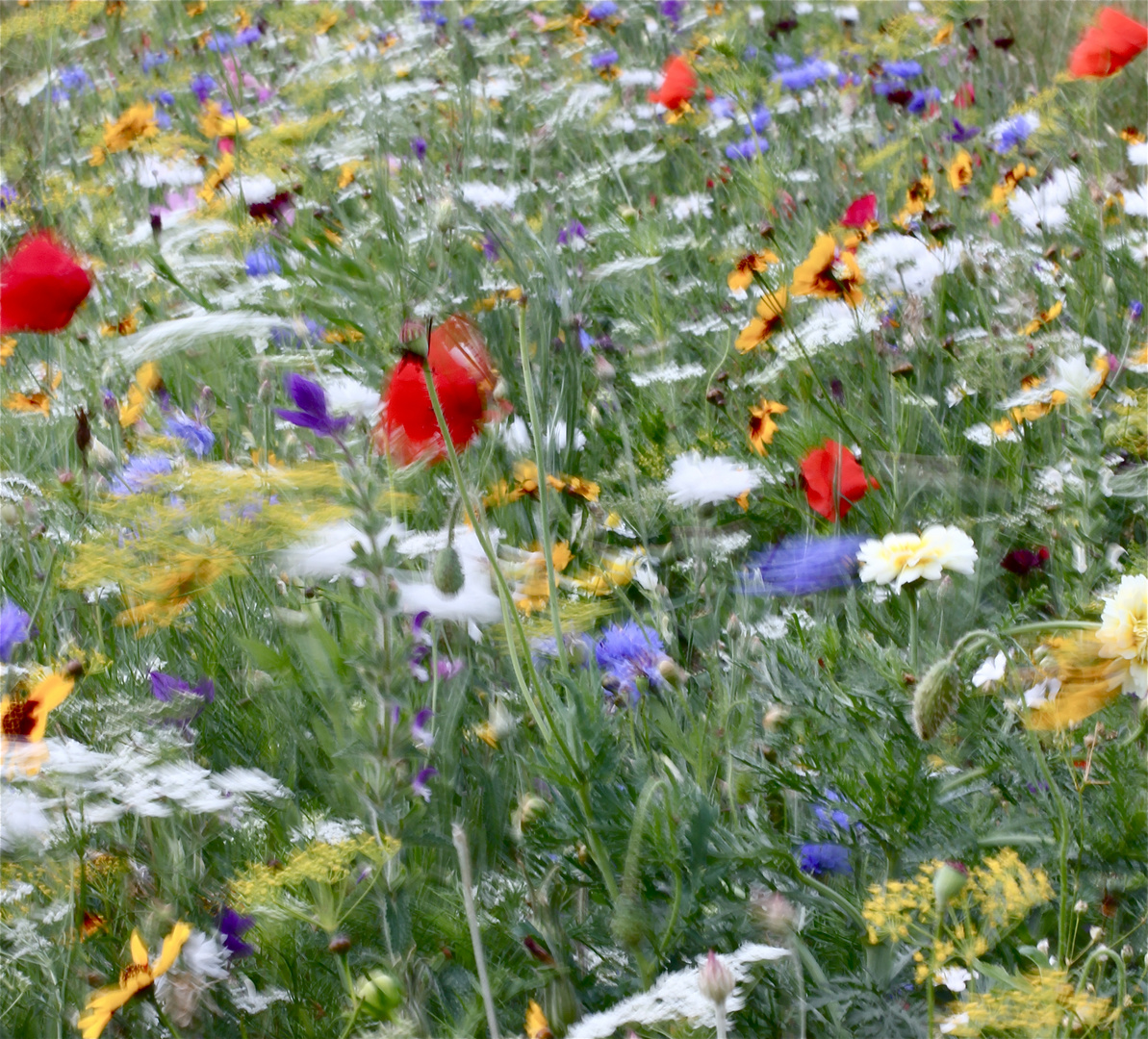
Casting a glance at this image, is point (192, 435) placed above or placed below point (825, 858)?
above

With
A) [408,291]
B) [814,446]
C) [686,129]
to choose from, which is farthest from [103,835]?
[686,129]

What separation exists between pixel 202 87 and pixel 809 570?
8.66ft

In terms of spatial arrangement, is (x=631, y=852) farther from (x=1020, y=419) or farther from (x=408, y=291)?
(x=1020, y=419)

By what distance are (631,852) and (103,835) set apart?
472 mm

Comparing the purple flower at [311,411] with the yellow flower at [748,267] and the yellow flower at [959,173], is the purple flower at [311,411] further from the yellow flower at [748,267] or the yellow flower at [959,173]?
the yellow flower at [959,173]

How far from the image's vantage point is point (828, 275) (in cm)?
135

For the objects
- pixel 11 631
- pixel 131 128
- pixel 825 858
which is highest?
pixel 131 128

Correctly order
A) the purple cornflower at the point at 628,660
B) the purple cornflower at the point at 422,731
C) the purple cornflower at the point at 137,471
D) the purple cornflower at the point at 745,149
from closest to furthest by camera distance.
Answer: the purple cornflower at the point at 422,731 < the purple cornflower at the point at 628,660 < the purple cornflower at the point at 137,471 < the purple cornflower at the point at 745,149

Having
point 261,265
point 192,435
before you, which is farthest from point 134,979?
point 261,265

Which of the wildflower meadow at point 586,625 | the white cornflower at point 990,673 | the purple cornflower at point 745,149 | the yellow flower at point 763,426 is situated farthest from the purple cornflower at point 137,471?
the purple cornflower at point 745,149

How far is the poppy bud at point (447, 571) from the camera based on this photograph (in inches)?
30.1

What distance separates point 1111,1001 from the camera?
0.67 metres

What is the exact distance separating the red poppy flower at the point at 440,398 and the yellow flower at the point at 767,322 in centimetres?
55

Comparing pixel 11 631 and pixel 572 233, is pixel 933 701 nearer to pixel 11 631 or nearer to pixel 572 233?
pixel 11 631
